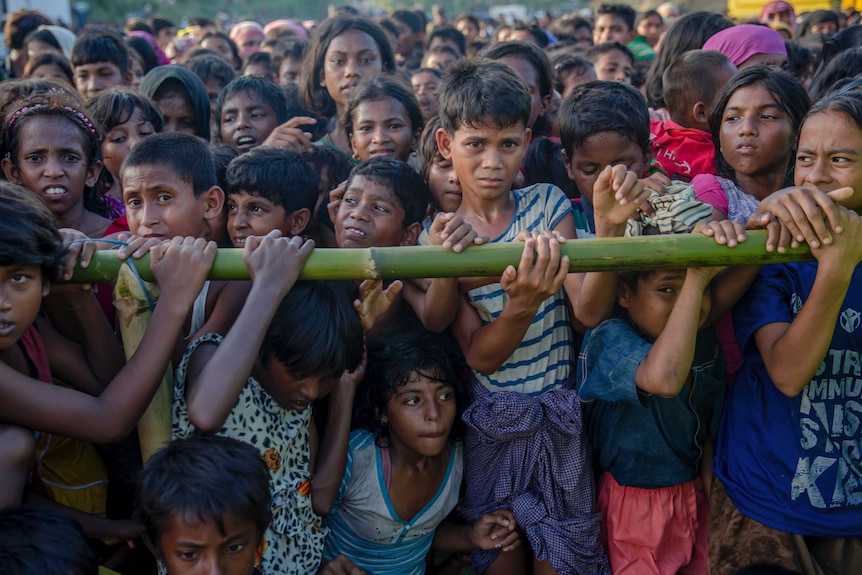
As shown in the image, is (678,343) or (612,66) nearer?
(678,343)

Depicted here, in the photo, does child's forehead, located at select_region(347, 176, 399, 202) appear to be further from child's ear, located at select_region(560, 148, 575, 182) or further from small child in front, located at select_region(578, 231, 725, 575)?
small child in front, located at select_region(578, 231, 725, 575)

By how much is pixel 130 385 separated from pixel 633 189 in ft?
4.80

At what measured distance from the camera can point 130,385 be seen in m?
2.21

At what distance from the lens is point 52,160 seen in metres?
3.38

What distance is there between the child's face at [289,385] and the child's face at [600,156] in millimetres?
1510

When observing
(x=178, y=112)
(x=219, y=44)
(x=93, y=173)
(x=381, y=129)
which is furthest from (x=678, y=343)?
(x=219, y=44)

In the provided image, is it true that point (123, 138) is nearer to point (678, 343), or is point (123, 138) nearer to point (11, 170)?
point (11, 170)

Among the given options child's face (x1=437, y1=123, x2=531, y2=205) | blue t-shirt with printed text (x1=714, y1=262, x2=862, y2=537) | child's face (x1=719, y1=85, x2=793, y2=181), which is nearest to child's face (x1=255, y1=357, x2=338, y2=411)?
child's face (x1=437, y1=123, x2=531, y2=205)

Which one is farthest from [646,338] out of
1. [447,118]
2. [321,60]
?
[321,60]

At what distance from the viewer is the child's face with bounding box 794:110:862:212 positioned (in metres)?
2.54

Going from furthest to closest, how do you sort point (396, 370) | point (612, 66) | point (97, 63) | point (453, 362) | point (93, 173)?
point (612, 66), point (97, 63), point (93, 173), point (453, 362), point (396, 370)

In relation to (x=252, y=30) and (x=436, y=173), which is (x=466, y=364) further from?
(x=252, y=30)

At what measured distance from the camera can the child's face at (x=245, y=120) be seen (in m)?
4.95

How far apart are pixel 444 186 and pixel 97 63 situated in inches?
139
